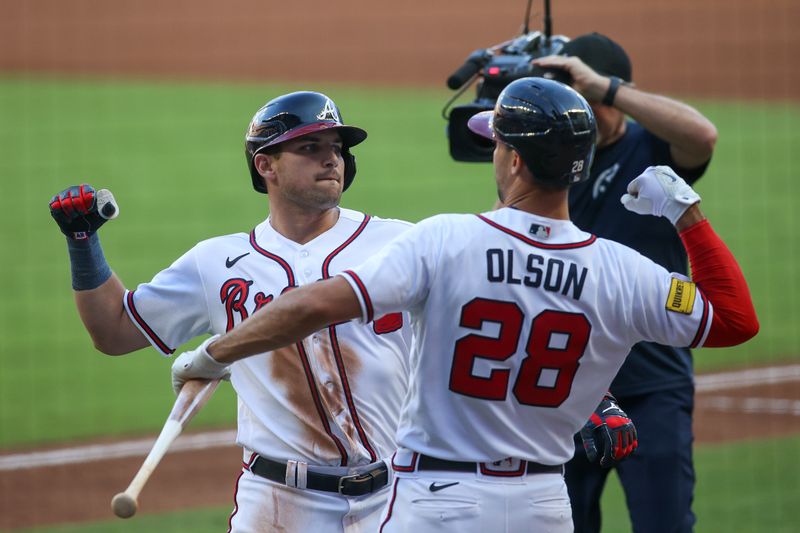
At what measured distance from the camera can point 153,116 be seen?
15.9 meters

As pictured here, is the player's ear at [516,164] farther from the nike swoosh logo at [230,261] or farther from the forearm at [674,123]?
Answer: the forearm at [674,123]

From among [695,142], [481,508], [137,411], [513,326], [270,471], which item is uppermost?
[695,142]

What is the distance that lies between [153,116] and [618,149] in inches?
494

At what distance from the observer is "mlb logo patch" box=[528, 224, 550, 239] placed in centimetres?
259

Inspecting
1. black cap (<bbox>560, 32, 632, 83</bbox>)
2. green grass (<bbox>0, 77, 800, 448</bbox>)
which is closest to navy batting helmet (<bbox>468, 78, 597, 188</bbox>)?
black cap (<bbox>560, 32, 632, 83</bbox>)

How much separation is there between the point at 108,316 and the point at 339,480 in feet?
2.61

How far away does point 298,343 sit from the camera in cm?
314

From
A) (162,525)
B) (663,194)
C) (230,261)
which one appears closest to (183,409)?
(230,261)

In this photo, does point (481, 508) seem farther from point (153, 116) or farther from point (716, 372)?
point (153, 116)

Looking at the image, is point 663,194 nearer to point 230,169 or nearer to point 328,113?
point 328,113

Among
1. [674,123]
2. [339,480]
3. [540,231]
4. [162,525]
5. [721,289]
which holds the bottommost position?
[162,525]

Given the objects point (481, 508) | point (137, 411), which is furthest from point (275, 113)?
point (137, 411)

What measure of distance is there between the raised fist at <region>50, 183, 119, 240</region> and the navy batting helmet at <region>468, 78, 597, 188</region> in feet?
3.78

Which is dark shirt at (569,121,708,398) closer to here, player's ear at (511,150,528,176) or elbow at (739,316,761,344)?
elbow at (739,316,761,344)
